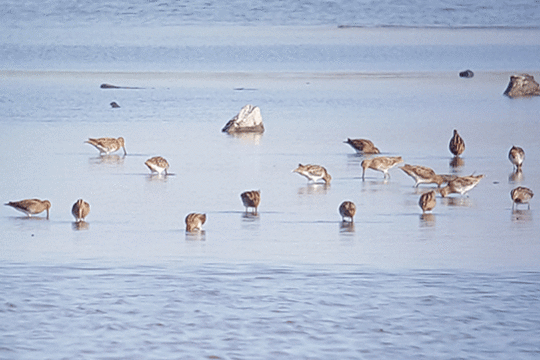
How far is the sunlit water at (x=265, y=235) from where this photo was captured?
6922mm

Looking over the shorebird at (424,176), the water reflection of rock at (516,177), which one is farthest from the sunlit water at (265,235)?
the shorebird at (424,176)

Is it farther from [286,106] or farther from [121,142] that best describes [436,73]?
[121,142]

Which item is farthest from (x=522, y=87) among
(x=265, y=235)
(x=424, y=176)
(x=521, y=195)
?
(x=265, y=235)

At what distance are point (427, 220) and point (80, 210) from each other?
10.5ft

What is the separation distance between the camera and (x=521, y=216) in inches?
424

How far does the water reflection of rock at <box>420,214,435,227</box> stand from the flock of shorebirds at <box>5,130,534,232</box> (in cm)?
8

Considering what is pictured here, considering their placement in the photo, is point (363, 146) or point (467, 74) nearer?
point (363, 146)

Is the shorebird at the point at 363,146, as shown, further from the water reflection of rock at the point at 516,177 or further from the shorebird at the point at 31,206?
the shorebird at the point at 31,206

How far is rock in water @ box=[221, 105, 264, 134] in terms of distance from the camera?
717 inches

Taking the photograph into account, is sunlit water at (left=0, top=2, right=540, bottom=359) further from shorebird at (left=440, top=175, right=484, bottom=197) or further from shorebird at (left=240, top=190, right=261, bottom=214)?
shorebird at (left=240, top=190, right=261, bottom=214)

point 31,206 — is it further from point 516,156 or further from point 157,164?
point 516,156

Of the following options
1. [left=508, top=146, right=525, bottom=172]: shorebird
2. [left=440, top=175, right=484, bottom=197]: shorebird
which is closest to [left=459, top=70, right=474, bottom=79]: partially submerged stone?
[left=508, top=146, right=525, bottom=172]: shorebird

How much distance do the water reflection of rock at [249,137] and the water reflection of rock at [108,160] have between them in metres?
2.33

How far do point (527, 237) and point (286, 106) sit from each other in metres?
14.1
